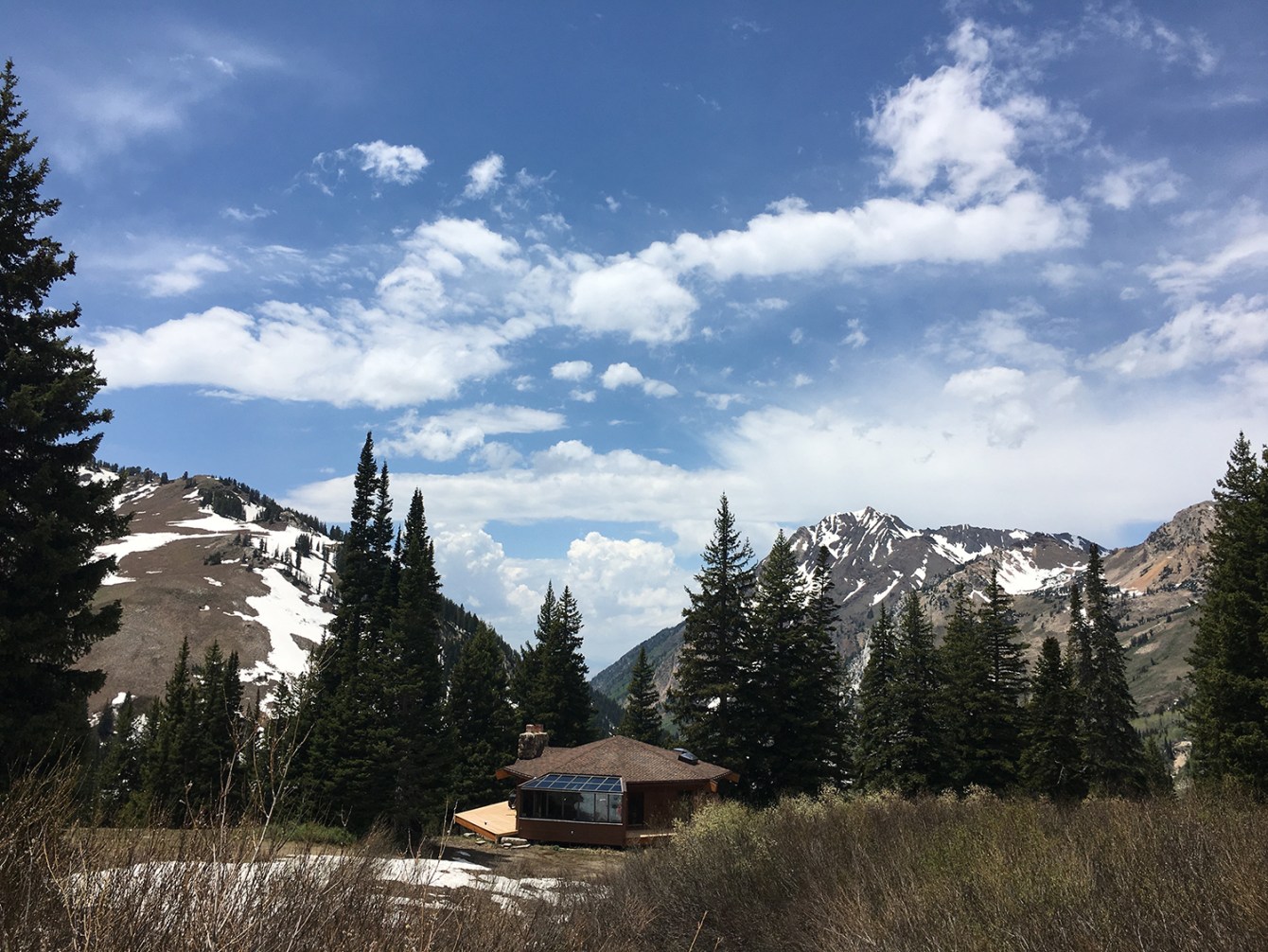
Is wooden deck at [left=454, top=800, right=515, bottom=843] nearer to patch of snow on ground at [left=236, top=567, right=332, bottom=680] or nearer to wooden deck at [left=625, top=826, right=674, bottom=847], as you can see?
wooden deck at [left=625, top=826, right=674, bottom=847]

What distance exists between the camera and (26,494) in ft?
53.6

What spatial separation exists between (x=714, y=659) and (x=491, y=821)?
14644 mm

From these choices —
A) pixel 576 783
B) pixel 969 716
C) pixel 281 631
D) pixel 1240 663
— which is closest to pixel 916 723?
pixel 969 716

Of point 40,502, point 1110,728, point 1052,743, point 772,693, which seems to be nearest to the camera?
point 40,502

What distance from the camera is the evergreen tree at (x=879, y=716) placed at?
40.0m

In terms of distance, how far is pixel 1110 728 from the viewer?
139ft

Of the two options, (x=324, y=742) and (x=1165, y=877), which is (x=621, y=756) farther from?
(x=1165, y=877)

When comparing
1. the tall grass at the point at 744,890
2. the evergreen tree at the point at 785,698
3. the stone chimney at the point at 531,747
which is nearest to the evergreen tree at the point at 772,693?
the evergreen tree at the point at 785,698

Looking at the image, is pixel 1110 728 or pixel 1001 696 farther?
pixel 1110 728

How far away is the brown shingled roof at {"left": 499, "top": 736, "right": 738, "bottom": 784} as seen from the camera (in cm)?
3434

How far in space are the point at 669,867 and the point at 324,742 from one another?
24163mm

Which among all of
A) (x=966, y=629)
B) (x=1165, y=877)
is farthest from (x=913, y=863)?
(x=966, y=629)

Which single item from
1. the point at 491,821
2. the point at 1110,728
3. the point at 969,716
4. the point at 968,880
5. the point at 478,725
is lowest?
the point at 491,821

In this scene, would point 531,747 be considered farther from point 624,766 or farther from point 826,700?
point 826,700
